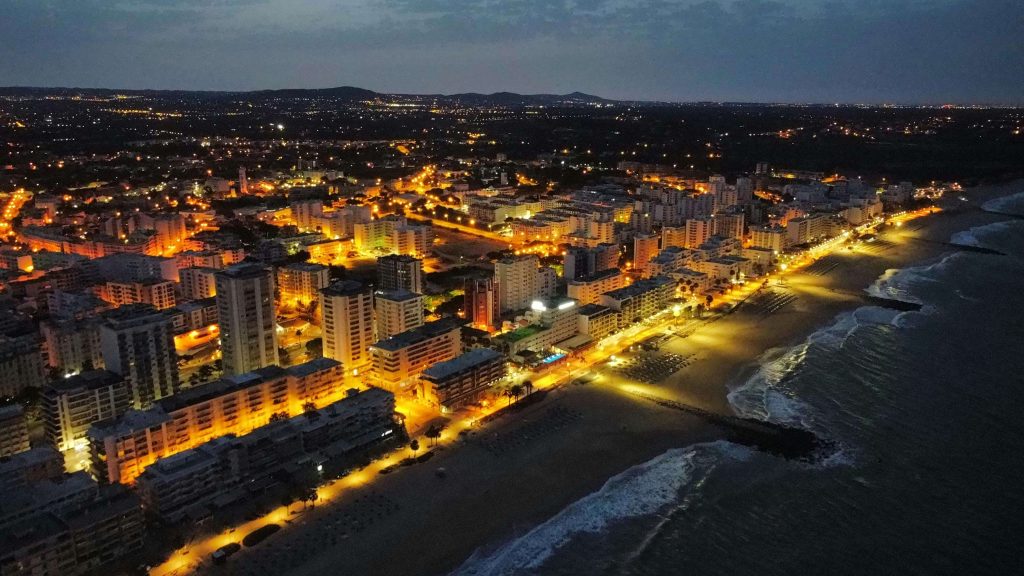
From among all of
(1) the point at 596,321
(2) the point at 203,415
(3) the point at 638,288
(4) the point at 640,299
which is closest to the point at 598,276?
(3) the point at 638,288

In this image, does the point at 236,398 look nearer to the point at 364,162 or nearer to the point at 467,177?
the point at 467,177

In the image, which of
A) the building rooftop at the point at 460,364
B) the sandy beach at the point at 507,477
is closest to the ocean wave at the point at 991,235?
the sandy beach at the point at 507,477

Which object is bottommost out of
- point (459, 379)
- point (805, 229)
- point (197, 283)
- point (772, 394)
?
point (772, 394)

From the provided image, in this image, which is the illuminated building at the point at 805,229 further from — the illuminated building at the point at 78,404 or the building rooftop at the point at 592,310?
the illuminated building at the point at 78,404

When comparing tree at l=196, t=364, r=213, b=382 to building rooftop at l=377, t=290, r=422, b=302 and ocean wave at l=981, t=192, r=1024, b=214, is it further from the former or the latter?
ocean wave at l=981, t=192, r=1024, b=214

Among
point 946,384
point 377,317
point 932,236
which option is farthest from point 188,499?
point 932,236

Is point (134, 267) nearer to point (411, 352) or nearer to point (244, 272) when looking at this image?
point (244, 272)
